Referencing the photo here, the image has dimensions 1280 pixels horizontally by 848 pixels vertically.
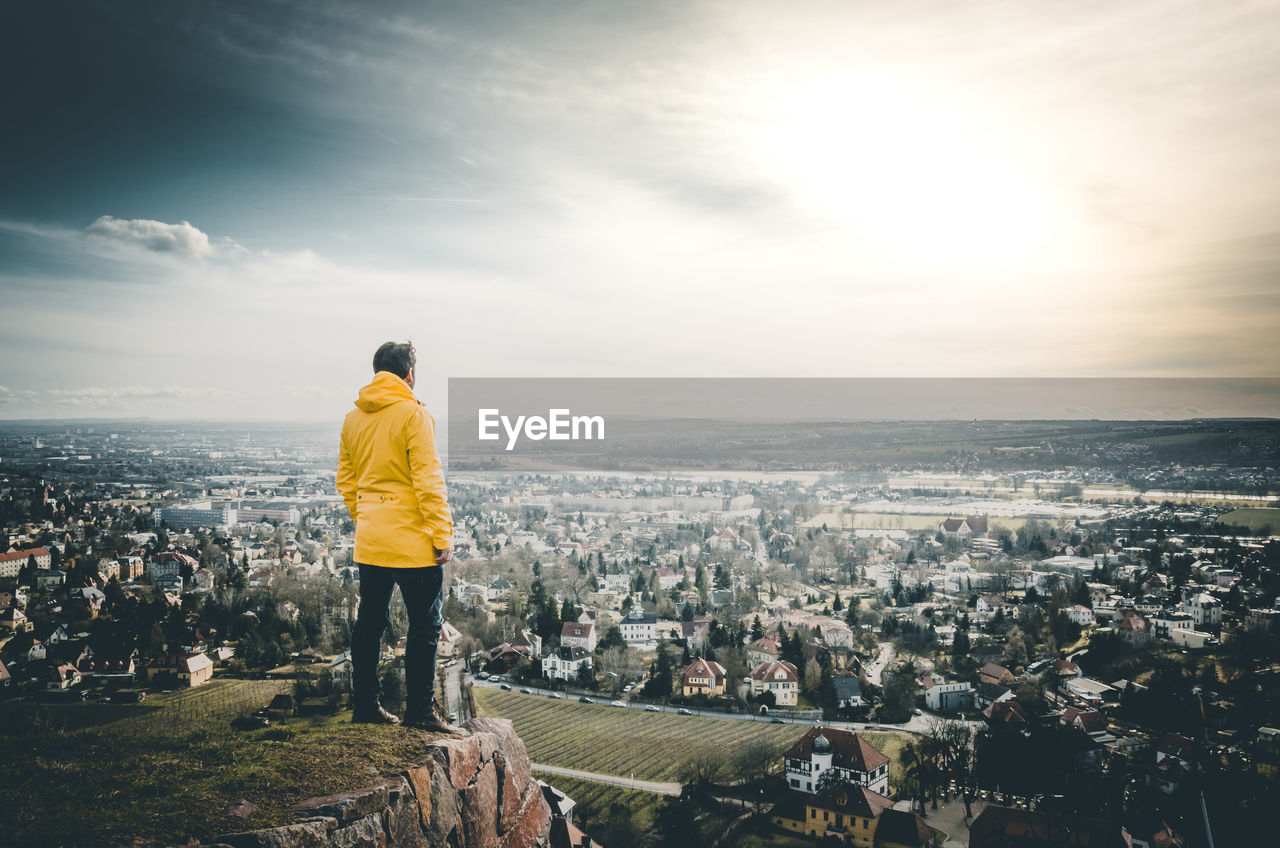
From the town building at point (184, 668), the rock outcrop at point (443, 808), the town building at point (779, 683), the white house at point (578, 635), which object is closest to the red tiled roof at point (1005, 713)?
the town building at point (779, 683)

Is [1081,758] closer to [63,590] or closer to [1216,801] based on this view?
[1216,801]

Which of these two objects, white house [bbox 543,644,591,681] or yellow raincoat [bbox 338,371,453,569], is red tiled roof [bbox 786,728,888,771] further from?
yellow raincoat [bbox 338,371,453,569]

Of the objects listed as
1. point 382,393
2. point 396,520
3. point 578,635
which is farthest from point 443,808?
point 578,635

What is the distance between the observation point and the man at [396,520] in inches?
129

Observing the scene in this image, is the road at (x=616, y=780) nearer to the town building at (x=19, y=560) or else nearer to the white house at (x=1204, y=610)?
the town building at (x=19, y=560)

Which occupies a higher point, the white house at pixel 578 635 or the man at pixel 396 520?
the man at pixel 396 520

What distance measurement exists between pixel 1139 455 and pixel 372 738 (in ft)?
151

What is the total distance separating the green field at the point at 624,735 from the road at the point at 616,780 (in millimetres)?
166

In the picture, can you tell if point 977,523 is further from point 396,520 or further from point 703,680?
point 396,520

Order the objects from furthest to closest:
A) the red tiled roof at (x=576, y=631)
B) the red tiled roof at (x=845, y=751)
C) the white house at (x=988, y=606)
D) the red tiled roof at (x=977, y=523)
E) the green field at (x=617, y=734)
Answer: the red tiled roof at (x=977, y=523) → the white house at (x=988, y=606) → the red tiled roof at (x=576, y=631) → the green field at (x=617, y=734) → the red tiled roof at (x=845, y=751)

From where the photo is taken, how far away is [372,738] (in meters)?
3.27

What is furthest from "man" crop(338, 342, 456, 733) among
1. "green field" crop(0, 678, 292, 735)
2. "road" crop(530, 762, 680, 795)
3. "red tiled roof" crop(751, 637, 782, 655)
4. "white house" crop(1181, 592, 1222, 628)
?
"white house" crop(1181, 592, 1222, 628)

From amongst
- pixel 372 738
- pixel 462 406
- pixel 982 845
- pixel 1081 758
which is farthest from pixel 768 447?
pixel 372 738

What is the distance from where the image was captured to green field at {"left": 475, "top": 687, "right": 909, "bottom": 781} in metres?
14.0
